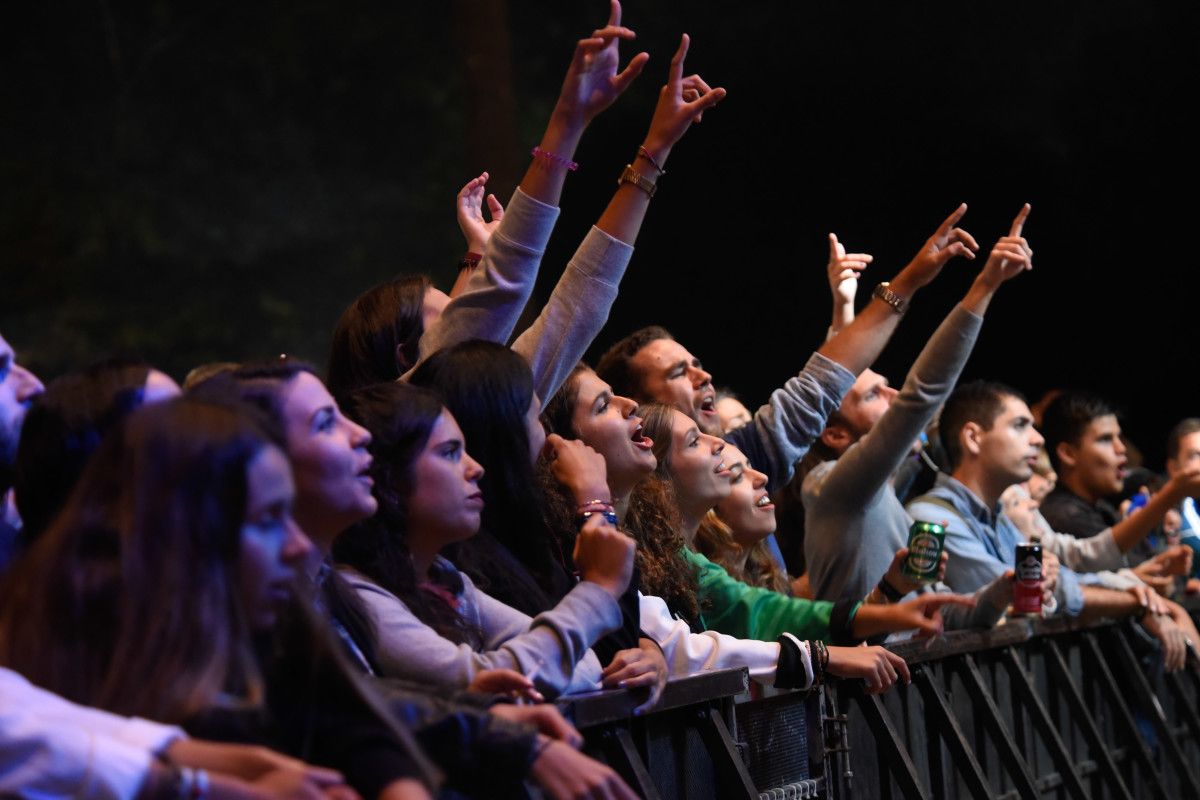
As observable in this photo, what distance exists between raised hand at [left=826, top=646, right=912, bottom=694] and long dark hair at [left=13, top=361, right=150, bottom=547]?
1.60 m

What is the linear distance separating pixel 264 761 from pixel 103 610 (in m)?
0.23

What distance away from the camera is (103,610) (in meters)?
1.52

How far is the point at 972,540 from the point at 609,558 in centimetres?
256

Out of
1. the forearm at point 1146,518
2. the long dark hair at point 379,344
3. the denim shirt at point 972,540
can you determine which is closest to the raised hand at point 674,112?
the long dark hair at point 379,344

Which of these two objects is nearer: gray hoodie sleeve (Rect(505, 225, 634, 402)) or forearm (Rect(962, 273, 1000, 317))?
gray hoodie sleeve (Rect(505, 225, 634, 402))

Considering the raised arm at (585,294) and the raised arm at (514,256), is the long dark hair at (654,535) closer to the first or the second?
the raised arm at (585,294)

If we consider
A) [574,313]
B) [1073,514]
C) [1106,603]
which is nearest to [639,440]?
[574,313]

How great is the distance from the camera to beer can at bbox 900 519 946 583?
3.31 metres

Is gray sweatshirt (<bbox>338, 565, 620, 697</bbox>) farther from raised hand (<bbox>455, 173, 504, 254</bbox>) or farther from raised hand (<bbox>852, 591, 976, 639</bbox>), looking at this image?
raised hand (<bbox>455, 173, 504, 254</bbox>)

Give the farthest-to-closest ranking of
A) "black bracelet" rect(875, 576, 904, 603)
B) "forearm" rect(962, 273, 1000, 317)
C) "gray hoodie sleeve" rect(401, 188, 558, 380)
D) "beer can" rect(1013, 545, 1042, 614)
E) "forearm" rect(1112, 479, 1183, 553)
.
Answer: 1. "forearm" rect(1112, 479, 1183, 553)
2. "forearm" rect(962, 273, 1000, 317)
3. "beer can" rect(1013, 545, 1042, 614)
4. "black bracelet" rect(875, 576, 904, 603)
5. "gray hoodie sleeve" rect(401, 188, 558, 380)

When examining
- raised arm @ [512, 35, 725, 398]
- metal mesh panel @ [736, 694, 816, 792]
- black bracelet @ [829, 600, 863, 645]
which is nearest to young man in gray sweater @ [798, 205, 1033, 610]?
black bracelet @ [829, 600, 863, 645]

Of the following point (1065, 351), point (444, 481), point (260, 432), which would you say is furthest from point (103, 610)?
point (1065, 351)

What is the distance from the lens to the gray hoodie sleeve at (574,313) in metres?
2.83

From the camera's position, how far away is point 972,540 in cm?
454
